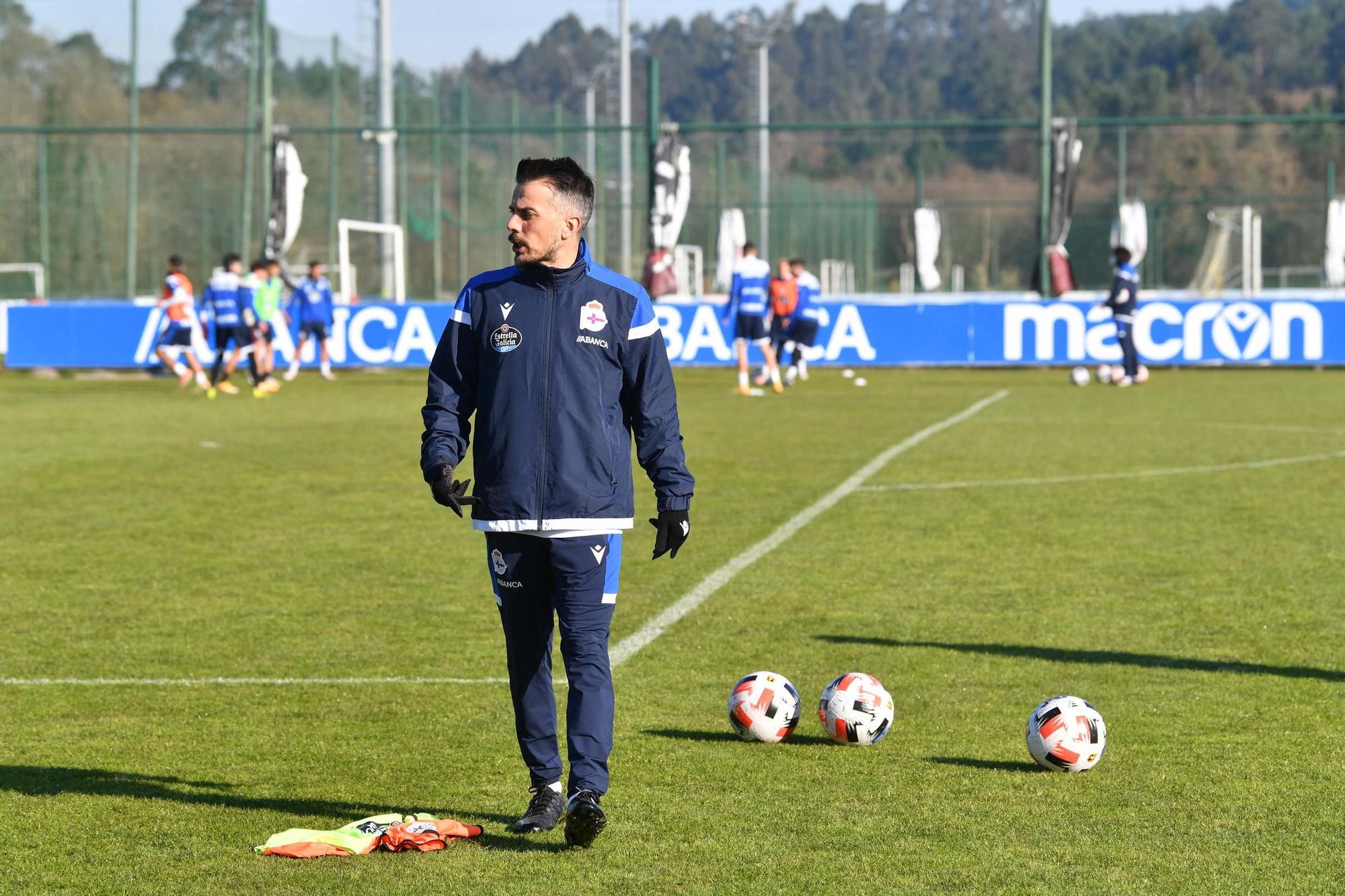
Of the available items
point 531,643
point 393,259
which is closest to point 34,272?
point 393,259

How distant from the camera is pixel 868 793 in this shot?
584 centimetres

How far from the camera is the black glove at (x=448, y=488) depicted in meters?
5.12

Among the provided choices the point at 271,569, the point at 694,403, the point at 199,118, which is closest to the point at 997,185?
the point at 199,118

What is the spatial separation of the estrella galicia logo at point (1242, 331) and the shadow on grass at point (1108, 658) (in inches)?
994

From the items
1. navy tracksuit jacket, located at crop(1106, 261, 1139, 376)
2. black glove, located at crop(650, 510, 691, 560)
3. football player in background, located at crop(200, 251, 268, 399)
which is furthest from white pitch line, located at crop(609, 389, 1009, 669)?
football player in background, located at crop(200, 251, 268, 399)

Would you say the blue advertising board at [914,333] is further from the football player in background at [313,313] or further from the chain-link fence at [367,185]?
the chain-link fence at [367,185]

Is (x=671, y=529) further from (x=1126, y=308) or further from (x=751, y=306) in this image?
(x=1126, y=308)

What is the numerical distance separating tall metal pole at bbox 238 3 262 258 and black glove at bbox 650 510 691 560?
32641 millimetres

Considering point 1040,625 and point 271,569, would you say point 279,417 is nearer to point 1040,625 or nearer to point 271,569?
point 271,569

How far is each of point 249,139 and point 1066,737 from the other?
117ft

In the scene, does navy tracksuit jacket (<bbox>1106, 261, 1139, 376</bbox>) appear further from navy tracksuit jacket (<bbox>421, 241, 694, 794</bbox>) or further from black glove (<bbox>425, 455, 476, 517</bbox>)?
black glove (<bbox>425, 455, 476, 517</bbox>)

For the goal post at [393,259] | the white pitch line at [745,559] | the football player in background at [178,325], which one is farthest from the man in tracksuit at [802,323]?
the white pitch line at [745,559]

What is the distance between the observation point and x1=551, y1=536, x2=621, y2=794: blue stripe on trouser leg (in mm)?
5215

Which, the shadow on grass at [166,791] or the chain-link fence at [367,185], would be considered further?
the chain-link fence at [367,185]
